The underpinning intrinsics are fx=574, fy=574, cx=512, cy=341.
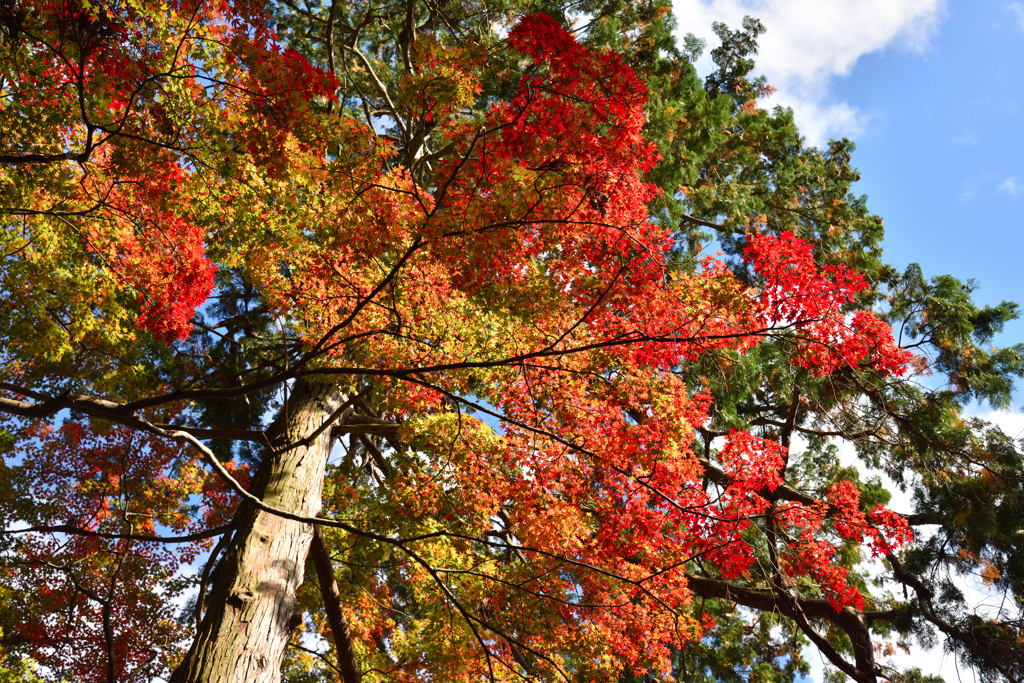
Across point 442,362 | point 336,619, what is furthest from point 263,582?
point 442,362

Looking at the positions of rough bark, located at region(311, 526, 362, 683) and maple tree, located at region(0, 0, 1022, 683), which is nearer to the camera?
maple tree, located at region(0, 0, 1022, 683)

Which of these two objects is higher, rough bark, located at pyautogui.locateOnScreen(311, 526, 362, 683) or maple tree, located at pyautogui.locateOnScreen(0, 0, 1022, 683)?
maple tree, located at pyautogui.locateOnScreen(0, 0, 1022, 683)

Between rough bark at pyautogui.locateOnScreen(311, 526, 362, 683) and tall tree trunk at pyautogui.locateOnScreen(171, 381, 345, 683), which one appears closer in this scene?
tall tree trunk at pyautogui.locateOnScreen(171, 381, 345, 683)

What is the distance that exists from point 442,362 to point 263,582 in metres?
2.11

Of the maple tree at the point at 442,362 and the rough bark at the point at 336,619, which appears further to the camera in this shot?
the rough bark at the point at 336,619

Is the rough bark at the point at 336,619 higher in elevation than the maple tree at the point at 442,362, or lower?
lower

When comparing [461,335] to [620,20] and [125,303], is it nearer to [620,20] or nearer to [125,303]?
[125,303]

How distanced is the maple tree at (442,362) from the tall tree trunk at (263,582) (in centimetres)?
3

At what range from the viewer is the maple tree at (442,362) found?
3.61 m

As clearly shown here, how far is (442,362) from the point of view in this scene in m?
4.71

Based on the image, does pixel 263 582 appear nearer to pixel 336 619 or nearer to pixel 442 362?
pixel 336 619

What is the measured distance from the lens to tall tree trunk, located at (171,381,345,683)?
3.73 meters

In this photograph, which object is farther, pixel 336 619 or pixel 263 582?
pixel 336 619

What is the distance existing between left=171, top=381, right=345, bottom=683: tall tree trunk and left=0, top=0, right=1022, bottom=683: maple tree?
3 cm
